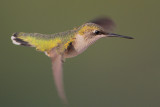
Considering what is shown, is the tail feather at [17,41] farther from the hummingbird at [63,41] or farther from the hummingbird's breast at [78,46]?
the hummingbird's breast at [78,46]

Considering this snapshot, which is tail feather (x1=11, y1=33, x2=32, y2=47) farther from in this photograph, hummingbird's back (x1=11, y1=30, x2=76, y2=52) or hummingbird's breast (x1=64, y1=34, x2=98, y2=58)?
hummingbird's breast (x1=64, y1=34, x2=98, y2=58)

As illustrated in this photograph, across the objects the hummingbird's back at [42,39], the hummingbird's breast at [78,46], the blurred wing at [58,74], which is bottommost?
the blurred wing at [58,74]

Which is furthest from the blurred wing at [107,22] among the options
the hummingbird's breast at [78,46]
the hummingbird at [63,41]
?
the hummingbird's breast at [78,46]

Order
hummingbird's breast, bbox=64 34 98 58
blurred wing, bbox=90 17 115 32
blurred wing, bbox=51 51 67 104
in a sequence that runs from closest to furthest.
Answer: blurred wing, bbox=51 51 67 104 → hummingbird's breast, bbox=64 34 98 58 → blurred wing, bbox=90 17 115 32

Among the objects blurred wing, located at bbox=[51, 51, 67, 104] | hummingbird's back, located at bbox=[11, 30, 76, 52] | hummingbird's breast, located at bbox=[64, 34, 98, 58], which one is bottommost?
blurred wing, located at bbox=[51, 51, 67, 104]

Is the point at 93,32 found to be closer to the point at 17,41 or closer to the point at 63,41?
the point at 63,41

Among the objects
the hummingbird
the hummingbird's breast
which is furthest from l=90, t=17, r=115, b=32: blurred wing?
the hummingbird's breast

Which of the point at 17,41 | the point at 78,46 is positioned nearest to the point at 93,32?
the point at 78,46
